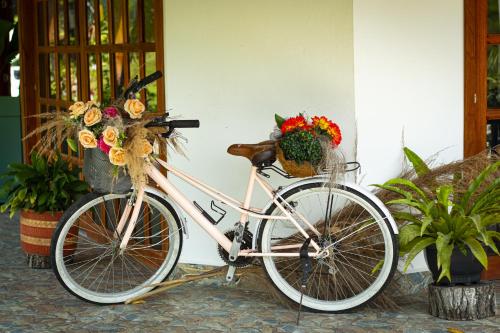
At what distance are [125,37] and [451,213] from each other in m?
2.40

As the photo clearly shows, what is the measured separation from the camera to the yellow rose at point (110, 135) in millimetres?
4770

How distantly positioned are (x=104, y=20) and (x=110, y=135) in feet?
6.07

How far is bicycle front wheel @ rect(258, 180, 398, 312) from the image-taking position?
15.9ft

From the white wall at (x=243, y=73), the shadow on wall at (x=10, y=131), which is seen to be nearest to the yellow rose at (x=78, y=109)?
the white wall at (x=243, y=73)

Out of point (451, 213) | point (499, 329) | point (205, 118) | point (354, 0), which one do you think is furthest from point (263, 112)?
point (499, 329)

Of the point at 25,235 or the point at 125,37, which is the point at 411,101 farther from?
the point at 25,235

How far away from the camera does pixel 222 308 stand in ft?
17.0

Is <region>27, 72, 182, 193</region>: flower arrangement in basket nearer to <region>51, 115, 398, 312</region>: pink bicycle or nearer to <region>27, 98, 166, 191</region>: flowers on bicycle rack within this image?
<region>27, 98, 166, 191</region>: flowers on bicycle rack

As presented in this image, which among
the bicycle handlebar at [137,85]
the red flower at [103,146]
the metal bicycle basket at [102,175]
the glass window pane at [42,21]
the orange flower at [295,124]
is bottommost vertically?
the metal bicycle basket at [102,175]

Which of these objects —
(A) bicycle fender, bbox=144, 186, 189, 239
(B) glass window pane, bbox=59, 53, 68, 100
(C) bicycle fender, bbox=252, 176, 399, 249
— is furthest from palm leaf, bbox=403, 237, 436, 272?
(B) glass window pane, bbox=59, 53, 68, 100

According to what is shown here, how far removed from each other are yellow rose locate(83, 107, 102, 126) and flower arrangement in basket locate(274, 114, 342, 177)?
2.96ft

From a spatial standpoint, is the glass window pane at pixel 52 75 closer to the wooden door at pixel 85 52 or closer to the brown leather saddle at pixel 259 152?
the wooden door at pixel 85 52

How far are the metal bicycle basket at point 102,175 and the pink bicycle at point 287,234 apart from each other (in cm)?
9

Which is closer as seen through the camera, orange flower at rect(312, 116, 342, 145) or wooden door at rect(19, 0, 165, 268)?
orange flower at rect(312, 116, 342, 145)
